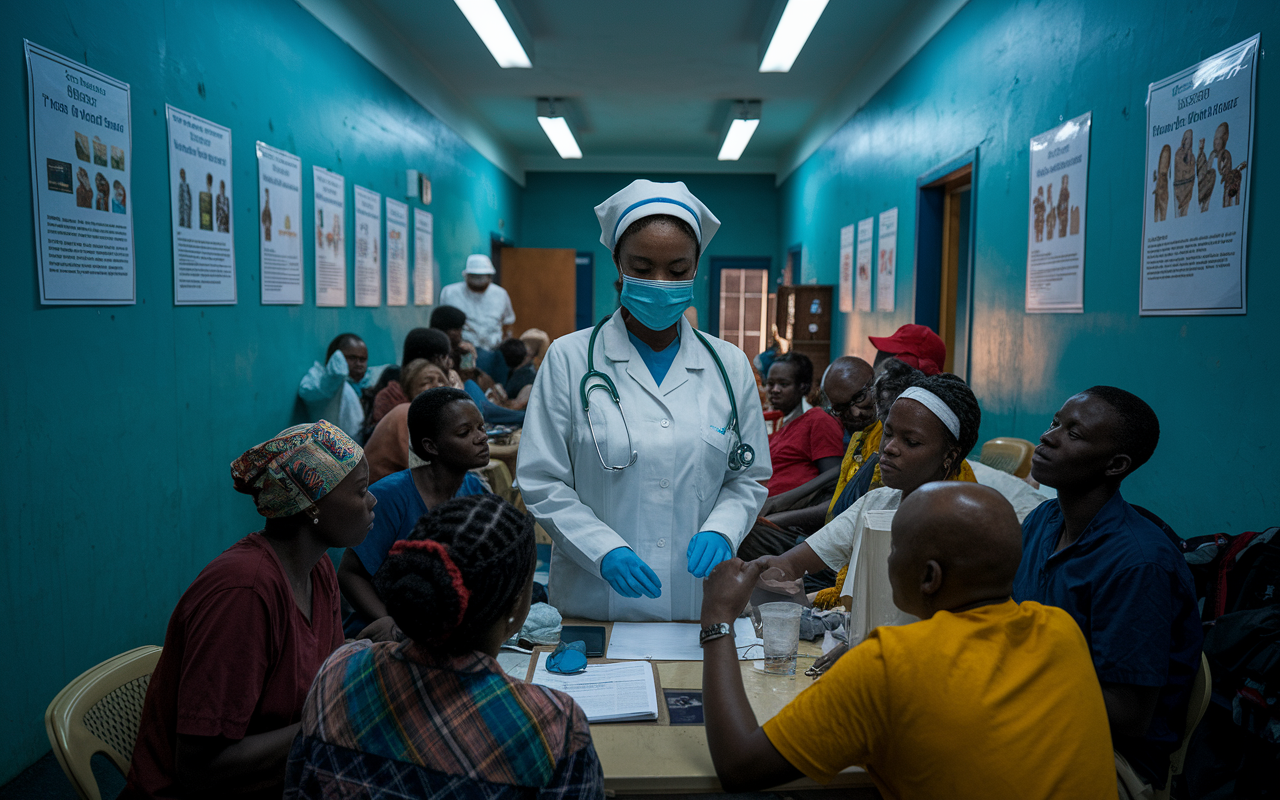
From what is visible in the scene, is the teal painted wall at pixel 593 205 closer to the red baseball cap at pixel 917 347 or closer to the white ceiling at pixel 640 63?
the white ceiling at pixel 640 63

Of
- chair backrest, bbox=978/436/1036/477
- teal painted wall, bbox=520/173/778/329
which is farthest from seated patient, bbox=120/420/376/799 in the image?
teal painted wall, bbox=520/173/778/329

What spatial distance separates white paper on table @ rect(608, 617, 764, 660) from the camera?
5.30ft

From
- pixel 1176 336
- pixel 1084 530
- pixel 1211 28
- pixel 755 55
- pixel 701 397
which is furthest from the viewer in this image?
pixel 755 55

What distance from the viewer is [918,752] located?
1050 millimetres

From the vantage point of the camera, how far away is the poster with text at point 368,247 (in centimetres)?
544

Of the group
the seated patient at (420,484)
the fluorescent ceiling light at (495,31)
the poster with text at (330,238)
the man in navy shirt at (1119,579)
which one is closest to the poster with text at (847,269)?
the fluorescent ceiling light at (495,31)

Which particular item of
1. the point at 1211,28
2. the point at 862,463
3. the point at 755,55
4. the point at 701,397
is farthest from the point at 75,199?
the point at 755,55

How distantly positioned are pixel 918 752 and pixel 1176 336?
7.24ft

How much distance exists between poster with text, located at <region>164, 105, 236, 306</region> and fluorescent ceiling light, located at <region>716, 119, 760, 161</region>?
20.3ft

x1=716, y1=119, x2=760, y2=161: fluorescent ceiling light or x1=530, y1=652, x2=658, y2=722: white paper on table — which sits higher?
x1=716, y1=119, x2=760, y2=161: fluorescent ceiling light

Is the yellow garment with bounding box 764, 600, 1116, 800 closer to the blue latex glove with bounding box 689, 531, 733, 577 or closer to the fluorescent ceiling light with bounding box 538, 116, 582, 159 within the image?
the blue latex glove with bounding box 689, 531, 733, 577

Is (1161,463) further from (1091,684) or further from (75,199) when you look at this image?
(75,199)

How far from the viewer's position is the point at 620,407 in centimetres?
177

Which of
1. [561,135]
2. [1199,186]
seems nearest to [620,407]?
[1199,186]
